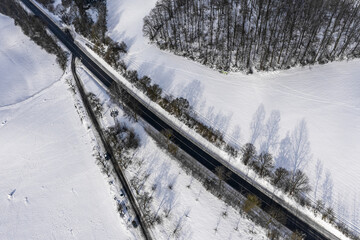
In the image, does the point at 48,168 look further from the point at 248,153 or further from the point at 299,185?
the point at 299,185

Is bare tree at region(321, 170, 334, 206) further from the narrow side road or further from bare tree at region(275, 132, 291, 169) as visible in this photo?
the narrow side road

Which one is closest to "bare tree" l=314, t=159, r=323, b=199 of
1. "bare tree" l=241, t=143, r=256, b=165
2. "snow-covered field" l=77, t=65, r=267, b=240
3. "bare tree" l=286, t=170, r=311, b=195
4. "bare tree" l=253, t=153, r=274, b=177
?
"bare tree" l=286, t=170, r=311, b=195

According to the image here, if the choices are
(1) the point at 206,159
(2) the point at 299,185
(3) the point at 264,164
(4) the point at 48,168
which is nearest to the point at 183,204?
(1) the point at 206,159

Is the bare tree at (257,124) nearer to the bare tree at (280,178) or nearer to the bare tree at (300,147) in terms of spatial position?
the bare tree at (300,147)

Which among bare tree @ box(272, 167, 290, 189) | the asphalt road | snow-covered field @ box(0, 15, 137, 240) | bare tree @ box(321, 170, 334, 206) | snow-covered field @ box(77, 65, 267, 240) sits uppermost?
bare tree @ box(321, 170, 334, 206)

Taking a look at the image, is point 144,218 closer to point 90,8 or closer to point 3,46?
point 90,8

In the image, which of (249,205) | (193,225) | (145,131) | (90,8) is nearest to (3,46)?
(90,8)

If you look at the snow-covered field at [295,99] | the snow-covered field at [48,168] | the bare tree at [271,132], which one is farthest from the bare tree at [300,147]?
the snow-covered field at [48,168]
